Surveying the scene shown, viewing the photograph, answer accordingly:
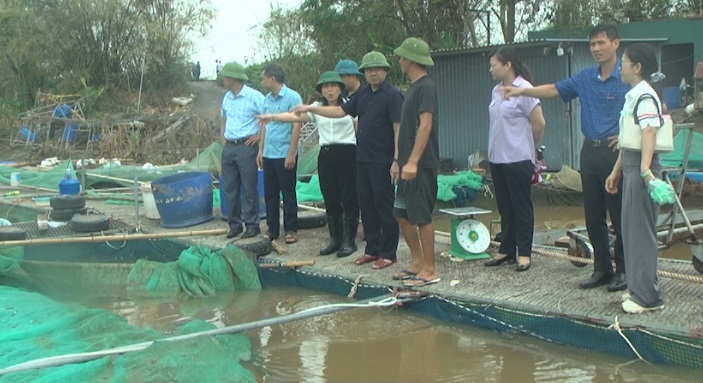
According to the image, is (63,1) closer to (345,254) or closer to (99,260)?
(99,260)

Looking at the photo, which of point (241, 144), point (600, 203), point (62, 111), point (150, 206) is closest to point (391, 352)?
point (600, 203)

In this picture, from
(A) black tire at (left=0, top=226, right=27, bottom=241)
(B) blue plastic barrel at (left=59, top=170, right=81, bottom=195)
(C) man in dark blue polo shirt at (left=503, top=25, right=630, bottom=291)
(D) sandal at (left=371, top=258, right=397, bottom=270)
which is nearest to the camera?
(C) man in dark blue polo shirt at (left=503, top=25, right=630, bottom=291)

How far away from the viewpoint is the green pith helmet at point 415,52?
5312 millimetres

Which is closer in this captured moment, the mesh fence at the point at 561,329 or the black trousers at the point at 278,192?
the mesh fence at the point at 561,329

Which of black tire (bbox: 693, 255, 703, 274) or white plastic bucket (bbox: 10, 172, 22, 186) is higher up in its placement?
white plastic bucket (bbox: 10, 172, 22, 186)

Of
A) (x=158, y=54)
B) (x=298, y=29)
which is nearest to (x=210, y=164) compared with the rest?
(x=298, y=29)

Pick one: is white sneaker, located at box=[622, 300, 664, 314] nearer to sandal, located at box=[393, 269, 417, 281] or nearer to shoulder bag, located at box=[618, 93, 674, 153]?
shoulder bag, located at box=[618, 93, 674, 153]

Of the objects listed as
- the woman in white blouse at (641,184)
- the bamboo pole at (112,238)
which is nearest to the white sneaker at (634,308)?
the woman in white blouse at (641,184)

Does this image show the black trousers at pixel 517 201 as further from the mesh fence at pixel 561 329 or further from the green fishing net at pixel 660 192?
the green fishing net at pixel 660 192

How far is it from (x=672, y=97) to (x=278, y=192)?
14.8m

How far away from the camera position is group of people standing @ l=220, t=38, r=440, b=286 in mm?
5391

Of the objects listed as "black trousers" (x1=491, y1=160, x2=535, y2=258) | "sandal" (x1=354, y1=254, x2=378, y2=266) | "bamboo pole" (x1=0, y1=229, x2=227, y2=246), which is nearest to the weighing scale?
"black trousers" (x1=491, y1=160, x2=535, y2=258)

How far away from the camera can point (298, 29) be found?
22.8m

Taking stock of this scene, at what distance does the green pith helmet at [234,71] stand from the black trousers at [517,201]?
2.81m
